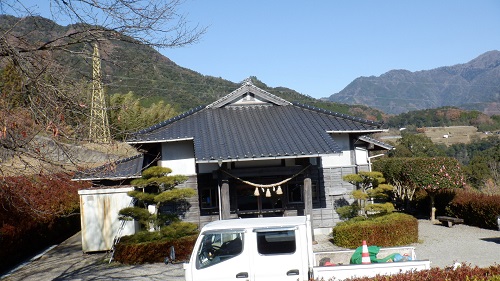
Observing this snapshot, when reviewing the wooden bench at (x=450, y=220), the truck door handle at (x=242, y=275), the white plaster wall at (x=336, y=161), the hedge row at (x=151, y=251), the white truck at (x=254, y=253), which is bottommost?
the wooden bench at (x=450, y=220)

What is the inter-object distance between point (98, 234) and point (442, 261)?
35.6 ft

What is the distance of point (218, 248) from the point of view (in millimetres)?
8375

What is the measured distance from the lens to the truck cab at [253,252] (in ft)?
26.6

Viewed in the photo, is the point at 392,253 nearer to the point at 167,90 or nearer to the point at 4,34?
the point at 4,34

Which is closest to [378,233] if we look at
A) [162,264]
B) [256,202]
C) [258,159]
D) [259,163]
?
[258,159]

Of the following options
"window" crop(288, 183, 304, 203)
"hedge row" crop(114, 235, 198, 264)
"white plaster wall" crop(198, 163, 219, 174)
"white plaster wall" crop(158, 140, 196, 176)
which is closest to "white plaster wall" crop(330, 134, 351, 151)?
"window" crop(288, 183, 304, 203)

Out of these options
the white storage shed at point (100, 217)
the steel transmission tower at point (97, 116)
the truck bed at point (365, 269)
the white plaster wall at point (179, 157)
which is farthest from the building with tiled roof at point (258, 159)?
the truck bed at point (365, 269)

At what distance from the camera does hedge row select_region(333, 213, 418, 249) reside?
16062 mm

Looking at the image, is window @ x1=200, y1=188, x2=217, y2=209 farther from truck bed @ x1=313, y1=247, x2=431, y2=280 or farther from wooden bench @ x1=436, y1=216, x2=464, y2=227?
truck bed @ x1=313, y1=247, x2=431, y2=280

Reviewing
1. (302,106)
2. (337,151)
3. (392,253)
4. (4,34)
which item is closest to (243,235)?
(392,253)

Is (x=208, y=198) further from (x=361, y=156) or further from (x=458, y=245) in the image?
(x=458, y=245)

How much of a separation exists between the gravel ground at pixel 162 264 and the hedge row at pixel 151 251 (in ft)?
1.01

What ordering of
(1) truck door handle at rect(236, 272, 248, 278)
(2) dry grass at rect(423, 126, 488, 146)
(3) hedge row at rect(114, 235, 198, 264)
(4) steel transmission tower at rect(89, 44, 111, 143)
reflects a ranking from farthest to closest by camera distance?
1. (2) dry grass at rect(423, 126, 488, 146)
2. (3) hedge row at rect(114, 235, 198, 264)
3. (4) steel transmission tower at rect(89, 44, 111, 143)
4. (1) truck door handle at rect(236, 272, 248, 278)

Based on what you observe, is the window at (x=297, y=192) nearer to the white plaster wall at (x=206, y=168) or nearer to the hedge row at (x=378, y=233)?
the hedge row at (x=378, y=233)
